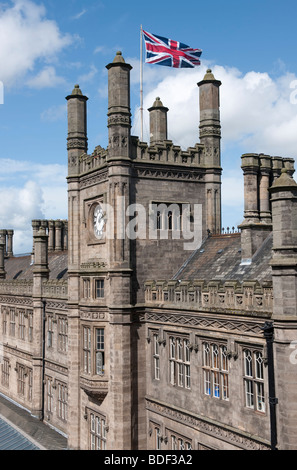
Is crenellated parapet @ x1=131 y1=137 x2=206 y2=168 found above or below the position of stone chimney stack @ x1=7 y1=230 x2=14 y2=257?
above

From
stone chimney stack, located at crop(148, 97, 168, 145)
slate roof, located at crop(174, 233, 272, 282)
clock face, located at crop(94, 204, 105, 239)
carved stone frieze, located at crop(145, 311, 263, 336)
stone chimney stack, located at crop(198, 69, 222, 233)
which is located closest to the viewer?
carved stone frieze, located at crop(145, 311, 263, 336)

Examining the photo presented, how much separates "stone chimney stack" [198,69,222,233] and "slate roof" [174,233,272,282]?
137 centimetres

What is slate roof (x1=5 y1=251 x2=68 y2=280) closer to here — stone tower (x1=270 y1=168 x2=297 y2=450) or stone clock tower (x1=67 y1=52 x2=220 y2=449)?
stone clock tower (x1=67 y1=52 x2=220 y2=449)

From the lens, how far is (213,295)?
20.5 meters

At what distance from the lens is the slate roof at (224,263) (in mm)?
21500

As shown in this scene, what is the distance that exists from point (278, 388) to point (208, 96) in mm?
16605

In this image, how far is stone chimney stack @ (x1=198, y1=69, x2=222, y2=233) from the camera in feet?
90.3

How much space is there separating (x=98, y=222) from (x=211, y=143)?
7506 millimetres

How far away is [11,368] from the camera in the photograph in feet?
141

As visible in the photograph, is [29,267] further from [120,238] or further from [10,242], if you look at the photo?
[120,238]

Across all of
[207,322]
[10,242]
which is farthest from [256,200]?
[10,242]

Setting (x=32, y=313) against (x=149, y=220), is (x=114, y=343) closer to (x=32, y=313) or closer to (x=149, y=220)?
(x=149, y=220)

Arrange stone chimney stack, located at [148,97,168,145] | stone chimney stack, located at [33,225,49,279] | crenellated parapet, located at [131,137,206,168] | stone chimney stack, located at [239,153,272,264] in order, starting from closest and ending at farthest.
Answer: stone chimney stack, located at [239,153,272,264], crenellated parapet, located at [131,137,206,168], stone chimney stack, located at [148,97,168,145], stone chimney stack, located at [33,225,49,279]

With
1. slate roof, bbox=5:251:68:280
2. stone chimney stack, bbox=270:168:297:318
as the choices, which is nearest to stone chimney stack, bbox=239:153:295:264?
stone chimney stack, bbox=270:168:297:318
